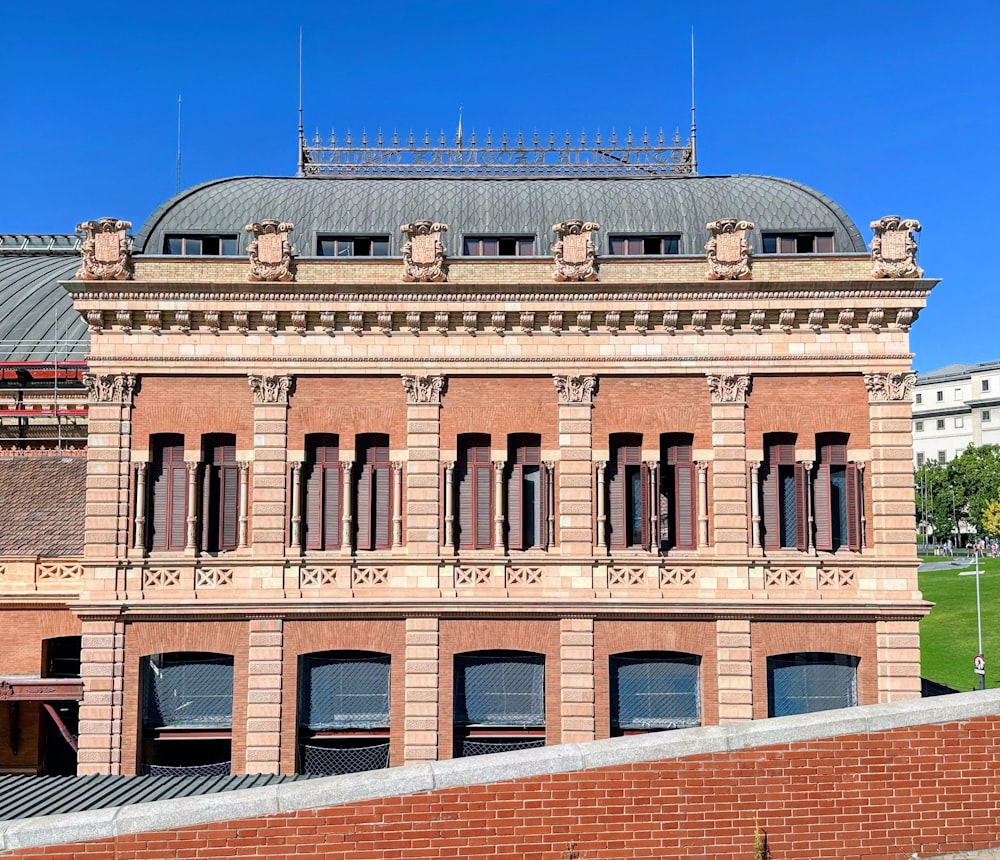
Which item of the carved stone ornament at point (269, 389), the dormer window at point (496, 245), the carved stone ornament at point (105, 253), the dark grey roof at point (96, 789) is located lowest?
the dark grey roof at point (96, 789)

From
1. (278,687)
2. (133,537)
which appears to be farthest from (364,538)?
(133,537)

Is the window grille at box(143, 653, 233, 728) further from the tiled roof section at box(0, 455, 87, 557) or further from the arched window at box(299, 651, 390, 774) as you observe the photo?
the tiled roof section at box(0, 455, 87, 557)

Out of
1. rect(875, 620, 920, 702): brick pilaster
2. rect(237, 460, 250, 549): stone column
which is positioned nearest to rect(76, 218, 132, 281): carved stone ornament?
rect(237, 460, 250, 549): stone column

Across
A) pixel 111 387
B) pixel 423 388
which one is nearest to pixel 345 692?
pixel 423 388

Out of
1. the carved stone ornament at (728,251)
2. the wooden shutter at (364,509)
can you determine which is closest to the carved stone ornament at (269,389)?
the wooden shutter at (364,509)

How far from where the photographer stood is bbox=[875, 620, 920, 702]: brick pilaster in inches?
870

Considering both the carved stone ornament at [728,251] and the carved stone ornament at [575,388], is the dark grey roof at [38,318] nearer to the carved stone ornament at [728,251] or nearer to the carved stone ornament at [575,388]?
the carved stone ornament at [575,388]

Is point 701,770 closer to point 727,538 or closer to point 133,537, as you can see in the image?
point 727,538

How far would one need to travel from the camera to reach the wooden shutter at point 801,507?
905 inches

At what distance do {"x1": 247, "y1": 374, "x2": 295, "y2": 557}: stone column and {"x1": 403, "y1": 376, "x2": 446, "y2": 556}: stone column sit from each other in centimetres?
304

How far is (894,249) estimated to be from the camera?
75.5 feet

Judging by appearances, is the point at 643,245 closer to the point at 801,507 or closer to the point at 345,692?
the point at 801,507

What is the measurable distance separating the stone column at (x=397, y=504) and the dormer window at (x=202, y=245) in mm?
7523

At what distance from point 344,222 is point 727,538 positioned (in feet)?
43.4
